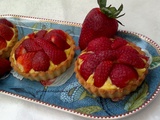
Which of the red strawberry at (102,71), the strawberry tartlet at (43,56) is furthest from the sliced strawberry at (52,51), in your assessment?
the red strawberry at (102,71)

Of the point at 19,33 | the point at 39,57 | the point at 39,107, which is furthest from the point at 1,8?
the point at 39,107

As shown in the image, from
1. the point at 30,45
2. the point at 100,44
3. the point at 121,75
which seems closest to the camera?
the point at 121,75

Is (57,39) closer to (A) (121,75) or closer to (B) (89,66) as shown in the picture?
(B) (89,66)

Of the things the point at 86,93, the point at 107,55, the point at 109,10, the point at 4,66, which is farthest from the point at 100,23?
the point at 4,66

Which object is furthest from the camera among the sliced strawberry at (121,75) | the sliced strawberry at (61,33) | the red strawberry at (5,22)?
the red strawberry at (5,22)

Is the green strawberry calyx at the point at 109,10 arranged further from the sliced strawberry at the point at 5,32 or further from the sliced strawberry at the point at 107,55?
the sliced strawberry at the point at 5,32
